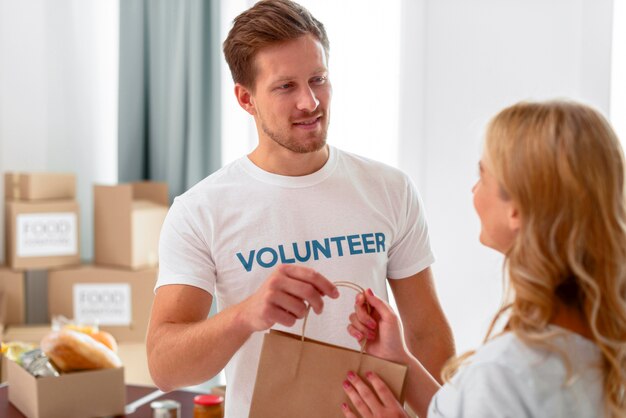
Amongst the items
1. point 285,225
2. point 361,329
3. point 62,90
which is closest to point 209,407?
point 285,225

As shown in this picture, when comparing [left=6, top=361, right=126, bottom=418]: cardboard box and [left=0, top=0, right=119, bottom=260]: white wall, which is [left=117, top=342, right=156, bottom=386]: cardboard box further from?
[left=6, top=361, right=126, bottom=418]: cardboard box

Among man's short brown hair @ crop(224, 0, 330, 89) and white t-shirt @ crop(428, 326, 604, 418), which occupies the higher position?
man's short brown hair @ crop(224, 0, 330, 89)

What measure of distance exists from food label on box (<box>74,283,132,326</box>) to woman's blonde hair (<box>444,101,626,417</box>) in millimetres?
2366

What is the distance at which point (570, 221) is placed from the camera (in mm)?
1046

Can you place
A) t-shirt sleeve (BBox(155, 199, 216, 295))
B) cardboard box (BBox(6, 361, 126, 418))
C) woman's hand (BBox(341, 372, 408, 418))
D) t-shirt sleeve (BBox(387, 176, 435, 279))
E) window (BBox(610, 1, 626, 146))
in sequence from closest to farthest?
woman's hand (BBox(341, 372, 408, 418)), t-shirt sleeve (BBox(155, 199, 216, 295)), t-shirt sleeve (BBox(387, 176, 435, 279)), cardboard box (BBox(6, 361, 126, 418)), window (BBox(610, 1, 626, 146))

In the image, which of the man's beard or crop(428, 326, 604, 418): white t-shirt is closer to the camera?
crop(428, 326, 604, 418): white t-shirt

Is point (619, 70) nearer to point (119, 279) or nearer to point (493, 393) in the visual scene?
point (493, 393)

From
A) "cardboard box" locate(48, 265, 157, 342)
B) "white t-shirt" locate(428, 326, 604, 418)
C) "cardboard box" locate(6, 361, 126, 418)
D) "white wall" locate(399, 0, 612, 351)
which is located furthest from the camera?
"cardboard box" locate(48, 265, 157, 342)

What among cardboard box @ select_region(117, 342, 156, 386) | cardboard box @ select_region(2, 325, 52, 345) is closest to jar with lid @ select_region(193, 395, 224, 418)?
cardboard box @ select_region(117, 342, 156, 386)

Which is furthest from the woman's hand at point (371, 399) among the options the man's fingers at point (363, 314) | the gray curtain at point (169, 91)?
the gray curtain at point (169, 91)

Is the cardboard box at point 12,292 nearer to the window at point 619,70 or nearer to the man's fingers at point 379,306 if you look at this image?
the man's fingers at point 379,306

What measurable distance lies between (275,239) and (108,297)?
1761mm

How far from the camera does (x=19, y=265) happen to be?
10.5ft

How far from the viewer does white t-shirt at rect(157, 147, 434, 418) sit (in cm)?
162
